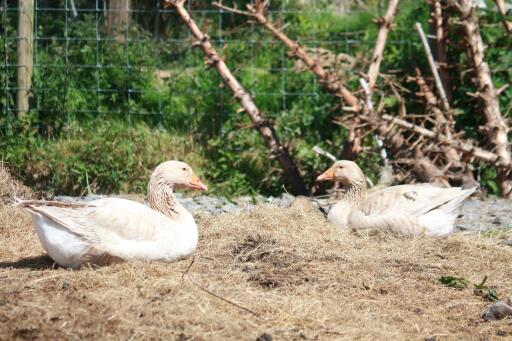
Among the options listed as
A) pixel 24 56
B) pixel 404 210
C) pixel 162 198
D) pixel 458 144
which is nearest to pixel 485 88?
pixel 458 144

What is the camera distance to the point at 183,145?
1123cm

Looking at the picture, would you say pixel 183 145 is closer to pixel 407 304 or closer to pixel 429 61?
pixel 429 61

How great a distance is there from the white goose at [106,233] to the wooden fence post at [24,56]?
15.9 ft

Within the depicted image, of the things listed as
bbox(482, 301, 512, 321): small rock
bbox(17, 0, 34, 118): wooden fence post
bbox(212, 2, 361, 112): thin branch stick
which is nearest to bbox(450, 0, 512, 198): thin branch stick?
bbox(212, 2, 361, 112): thin branch stick

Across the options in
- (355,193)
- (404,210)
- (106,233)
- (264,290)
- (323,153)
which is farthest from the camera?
(323,153)

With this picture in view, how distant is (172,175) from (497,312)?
107 inches

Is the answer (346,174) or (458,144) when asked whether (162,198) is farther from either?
(458,144)

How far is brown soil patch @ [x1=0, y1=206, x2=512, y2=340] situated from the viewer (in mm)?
5348

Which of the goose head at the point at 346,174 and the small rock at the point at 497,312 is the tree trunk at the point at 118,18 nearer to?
the goose head at the point at 346,174

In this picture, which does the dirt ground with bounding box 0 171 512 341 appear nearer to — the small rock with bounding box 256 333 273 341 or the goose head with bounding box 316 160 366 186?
the small rock with bounding box 256 333 273 341

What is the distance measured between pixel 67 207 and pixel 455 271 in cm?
301

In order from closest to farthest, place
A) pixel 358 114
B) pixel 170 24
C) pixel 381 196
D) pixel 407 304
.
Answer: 1. pixel 407 304
2. pixel 381 196
3. pixel 358 114
4. pixel 170 24

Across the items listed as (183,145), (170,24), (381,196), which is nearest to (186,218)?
(381,196)

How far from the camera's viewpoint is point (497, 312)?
19.9 ft
